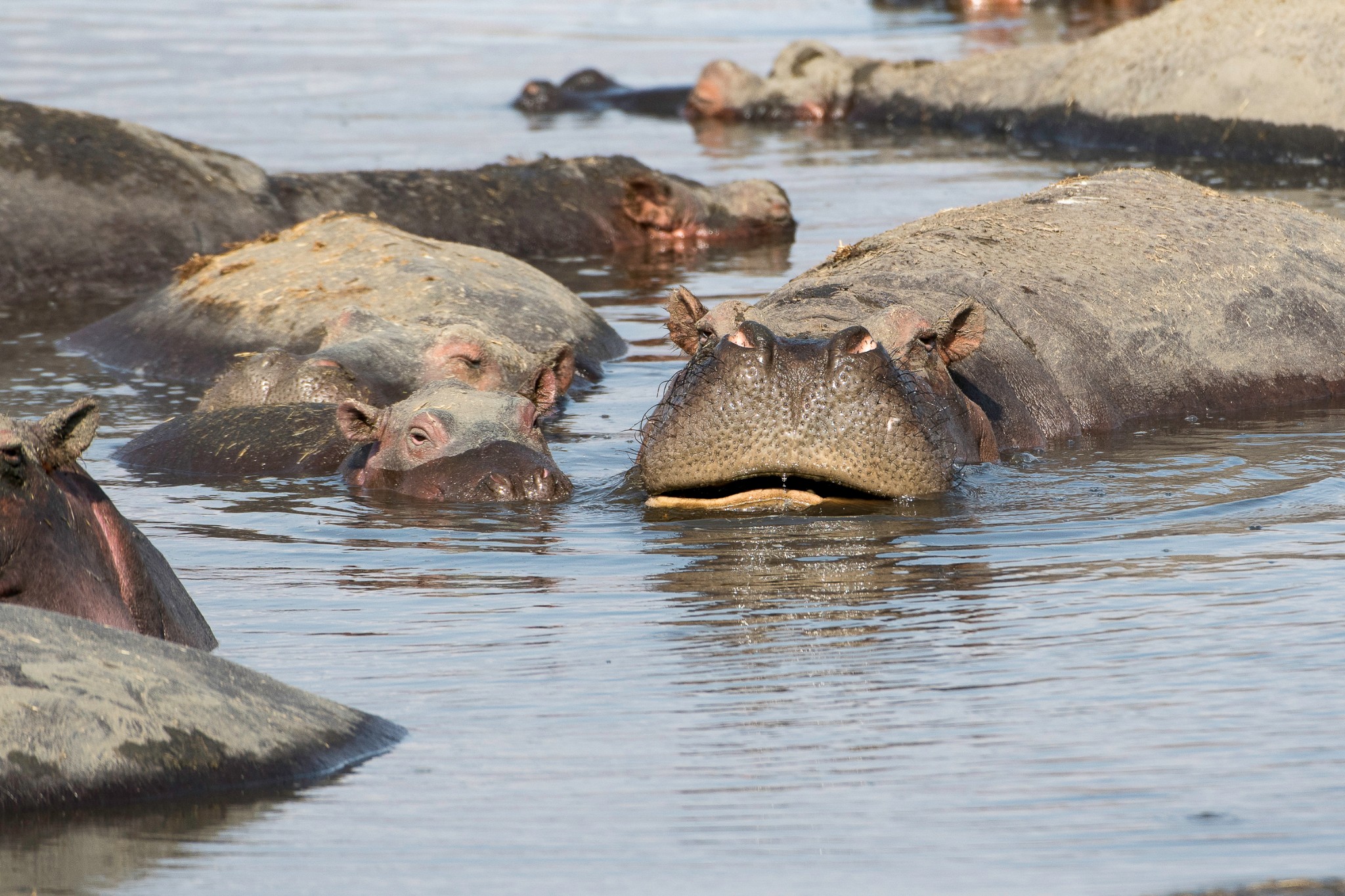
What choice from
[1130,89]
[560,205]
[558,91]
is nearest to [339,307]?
[560,205]

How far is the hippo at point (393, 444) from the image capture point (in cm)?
793

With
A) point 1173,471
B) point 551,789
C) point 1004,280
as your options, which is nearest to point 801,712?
point 551,789

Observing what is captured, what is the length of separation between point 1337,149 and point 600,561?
1223 cm

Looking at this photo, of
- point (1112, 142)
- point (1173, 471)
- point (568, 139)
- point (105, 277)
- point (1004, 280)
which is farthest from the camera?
point (568, 139)

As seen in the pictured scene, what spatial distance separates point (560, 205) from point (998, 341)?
716cm

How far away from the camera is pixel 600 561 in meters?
6.59

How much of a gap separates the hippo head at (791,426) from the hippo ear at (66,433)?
2.42m

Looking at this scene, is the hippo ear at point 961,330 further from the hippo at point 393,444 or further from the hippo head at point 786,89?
the hippo head at point 786,89

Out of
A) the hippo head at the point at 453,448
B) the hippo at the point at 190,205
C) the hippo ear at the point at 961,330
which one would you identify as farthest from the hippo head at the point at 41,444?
the hippo at the point at 190,205

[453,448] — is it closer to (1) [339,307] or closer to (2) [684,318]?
(2) [684,318]

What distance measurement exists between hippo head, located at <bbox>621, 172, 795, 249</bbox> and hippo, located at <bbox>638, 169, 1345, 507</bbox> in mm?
5414

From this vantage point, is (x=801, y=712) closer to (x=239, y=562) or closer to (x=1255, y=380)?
(x=239, y=562)

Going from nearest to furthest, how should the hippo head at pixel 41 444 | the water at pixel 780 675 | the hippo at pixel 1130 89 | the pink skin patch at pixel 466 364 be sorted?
the water at pixel 780 675 → the hippo head at pixel 41 444 → the pink skin patch at pixel 466 364 → the hippo at pixel 1130 89

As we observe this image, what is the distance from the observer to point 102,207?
13.4m
